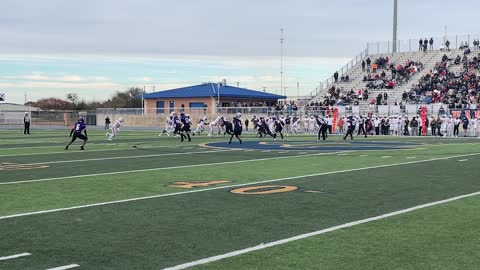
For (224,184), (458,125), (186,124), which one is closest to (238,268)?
(224,184)

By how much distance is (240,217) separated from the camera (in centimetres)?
820

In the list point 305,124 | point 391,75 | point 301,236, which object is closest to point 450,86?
point 391,75

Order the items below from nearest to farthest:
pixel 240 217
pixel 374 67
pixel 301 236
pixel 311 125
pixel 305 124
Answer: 1. pixel 301 236
2. pixel 240 217
3. pixel 311 125
4. pixel 305 124
5. pixel 374 67

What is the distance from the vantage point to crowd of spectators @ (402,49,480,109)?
42.8m

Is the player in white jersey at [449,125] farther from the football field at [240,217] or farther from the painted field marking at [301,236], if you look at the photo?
the painted field marking at [301,236]

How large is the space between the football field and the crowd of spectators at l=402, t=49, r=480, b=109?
95.2ft

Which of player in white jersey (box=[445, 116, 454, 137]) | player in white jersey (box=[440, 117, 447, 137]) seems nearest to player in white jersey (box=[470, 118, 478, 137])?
player in white jersey (box=[445, 116, 454, 137])

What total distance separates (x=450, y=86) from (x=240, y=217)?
1583 inches

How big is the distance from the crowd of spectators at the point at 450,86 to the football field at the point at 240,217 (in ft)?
95.2

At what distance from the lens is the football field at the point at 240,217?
6004 mm

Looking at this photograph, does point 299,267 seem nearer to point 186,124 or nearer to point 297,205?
point 297,205

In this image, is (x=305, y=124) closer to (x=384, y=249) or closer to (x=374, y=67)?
(x=374, y=67)

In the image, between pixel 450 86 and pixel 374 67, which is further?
pixel 374 67

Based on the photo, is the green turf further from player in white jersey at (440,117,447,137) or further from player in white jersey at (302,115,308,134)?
player in white jersey at (302,115,308,134)
